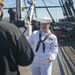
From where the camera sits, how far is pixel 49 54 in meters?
5.19

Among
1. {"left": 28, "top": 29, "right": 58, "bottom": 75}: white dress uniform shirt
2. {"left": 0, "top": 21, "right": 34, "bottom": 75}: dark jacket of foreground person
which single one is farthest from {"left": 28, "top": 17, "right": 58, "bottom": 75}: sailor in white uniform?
{"left": 0, "top": 21, "right": 34, "bottom": 75}: dark jacket of foreground person

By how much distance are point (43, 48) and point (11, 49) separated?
227 centimetres

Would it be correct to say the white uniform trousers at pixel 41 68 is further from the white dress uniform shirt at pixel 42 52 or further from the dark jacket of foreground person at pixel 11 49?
the dark jacket of foreground person at pixel 11 49

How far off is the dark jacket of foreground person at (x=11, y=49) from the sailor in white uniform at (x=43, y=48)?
2153mm

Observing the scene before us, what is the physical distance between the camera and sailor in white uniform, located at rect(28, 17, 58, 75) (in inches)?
202

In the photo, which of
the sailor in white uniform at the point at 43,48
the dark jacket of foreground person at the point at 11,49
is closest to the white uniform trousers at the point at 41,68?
the sailor in white uniform at the point at 43,48

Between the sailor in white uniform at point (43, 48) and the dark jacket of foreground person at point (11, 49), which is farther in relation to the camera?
the sailor in white uniform at point (43, 48)

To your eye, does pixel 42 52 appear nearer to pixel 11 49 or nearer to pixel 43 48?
pixel 43 48

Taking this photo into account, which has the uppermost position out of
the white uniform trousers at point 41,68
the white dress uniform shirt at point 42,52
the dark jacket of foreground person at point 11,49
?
the dark jacket of foreground person at point 11,49

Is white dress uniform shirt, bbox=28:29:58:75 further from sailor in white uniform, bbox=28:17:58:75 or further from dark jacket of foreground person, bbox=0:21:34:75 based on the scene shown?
dark jacket of foreground person, bbox=0:21:34:75

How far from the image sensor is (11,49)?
9.44 ft

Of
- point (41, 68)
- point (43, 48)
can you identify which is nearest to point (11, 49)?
point (43, 48)

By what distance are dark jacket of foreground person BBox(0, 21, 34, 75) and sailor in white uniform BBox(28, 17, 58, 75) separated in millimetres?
2153

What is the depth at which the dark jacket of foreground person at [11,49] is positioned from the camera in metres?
2.84
